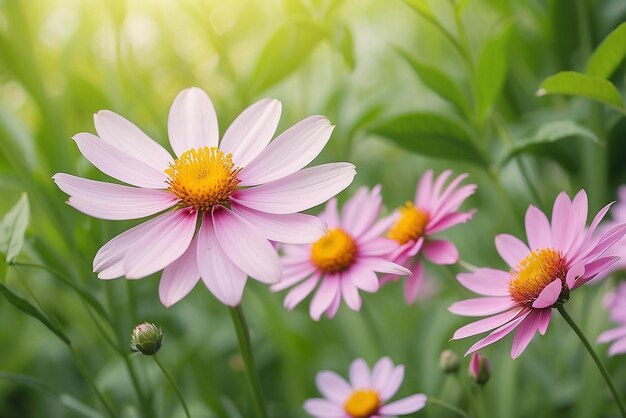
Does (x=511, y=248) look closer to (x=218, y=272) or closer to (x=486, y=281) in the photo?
(x=486, y=281)

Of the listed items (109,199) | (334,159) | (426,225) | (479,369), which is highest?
(334,159)

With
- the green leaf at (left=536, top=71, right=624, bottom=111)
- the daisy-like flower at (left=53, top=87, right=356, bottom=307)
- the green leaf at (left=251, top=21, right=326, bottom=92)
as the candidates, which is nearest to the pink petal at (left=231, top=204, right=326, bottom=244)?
the daisy-like flower at (left=53, top=87, right=356, bottom=307)

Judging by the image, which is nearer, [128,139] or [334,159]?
[128,139]

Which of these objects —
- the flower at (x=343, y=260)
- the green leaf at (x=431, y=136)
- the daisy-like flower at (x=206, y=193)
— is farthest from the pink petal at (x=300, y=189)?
the green leaf at (x=431, y=136)

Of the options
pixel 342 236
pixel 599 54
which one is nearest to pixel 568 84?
pixel 599 54

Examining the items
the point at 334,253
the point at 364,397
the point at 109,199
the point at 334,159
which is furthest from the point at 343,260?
the point at 334,159

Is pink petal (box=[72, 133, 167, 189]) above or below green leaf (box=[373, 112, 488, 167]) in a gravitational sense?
above

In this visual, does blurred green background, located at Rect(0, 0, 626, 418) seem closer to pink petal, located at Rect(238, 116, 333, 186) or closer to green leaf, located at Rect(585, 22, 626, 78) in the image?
green leaf, located at Rect(585, 22, 626, 78)

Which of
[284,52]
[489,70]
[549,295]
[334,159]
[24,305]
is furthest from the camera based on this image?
[334,159]
